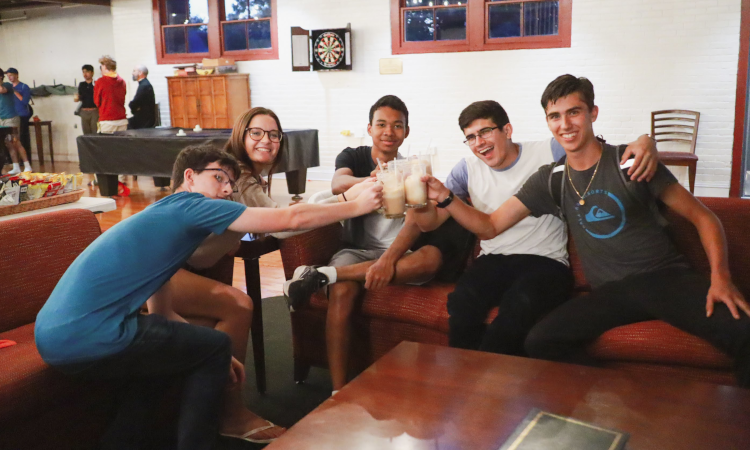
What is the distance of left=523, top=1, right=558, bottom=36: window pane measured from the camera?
22.3ft

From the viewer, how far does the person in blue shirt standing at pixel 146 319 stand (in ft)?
5.32

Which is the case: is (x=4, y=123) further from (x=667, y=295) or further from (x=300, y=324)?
(x=667, y=295)

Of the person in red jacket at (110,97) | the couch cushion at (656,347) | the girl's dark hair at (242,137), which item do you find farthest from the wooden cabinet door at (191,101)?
the couch cushion at (656,347)

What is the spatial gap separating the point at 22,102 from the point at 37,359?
967cm

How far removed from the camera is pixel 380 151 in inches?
110

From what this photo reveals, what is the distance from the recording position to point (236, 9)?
27.9 ft

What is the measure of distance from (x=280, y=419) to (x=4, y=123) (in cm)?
881

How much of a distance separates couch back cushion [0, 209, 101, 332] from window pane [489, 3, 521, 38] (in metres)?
5.75

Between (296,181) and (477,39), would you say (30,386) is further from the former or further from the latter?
(477,39)

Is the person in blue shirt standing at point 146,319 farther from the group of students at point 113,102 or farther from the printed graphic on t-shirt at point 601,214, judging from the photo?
the group of students at point 113,102

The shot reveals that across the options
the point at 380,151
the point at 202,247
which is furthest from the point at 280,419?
the point at 380,151

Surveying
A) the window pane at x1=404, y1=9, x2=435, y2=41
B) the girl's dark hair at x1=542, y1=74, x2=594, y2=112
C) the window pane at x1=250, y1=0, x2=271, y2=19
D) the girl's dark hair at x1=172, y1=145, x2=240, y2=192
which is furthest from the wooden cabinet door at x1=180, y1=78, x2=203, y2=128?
the girl's dark hair at x1=542, y1=74, x2=594, y2=112

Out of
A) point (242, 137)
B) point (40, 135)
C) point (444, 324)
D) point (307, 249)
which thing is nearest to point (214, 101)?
point (40, 135)

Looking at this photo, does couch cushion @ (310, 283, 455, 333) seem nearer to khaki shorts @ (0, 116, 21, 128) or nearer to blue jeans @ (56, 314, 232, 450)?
blue jeans @ (56, 314, 232, 450)
